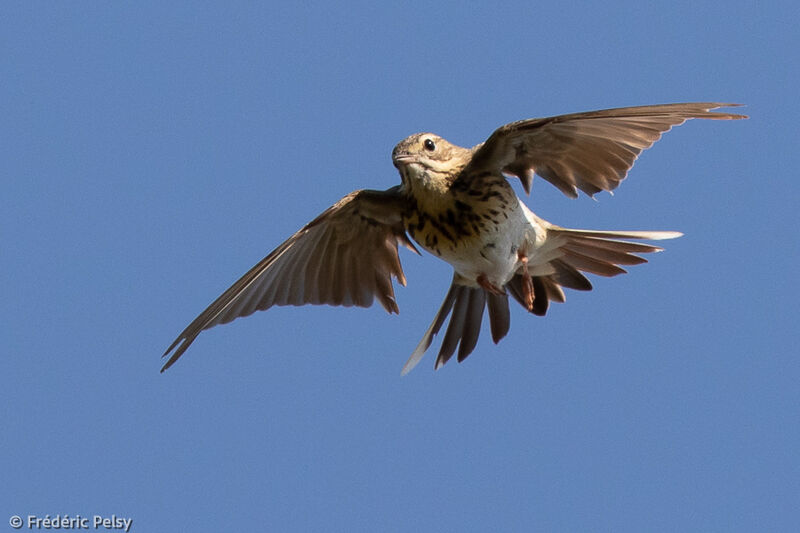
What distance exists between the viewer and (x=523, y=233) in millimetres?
8938

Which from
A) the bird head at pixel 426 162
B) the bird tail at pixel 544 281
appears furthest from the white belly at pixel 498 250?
the bird head at pixel 426 162

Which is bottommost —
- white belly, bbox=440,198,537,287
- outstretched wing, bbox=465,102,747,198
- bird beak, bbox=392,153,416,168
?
white belly, bbox=440,198,537,287

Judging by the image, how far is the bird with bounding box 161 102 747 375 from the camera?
27.8ft

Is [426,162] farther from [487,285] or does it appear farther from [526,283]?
[526,283]

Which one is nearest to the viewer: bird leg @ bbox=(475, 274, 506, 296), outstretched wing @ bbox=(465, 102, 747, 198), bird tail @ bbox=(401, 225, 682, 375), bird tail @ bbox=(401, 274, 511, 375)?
outstretched wing @ bbox=(465, 102, 747, 198)

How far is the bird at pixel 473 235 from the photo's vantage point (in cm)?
848

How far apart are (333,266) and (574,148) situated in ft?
7.51

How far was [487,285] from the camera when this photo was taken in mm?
9047

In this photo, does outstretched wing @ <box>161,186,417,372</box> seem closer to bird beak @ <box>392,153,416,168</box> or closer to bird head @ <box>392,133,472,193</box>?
bird head @ <box>392,133,472,193</box>

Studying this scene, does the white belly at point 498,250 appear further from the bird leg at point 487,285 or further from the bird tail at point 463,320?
the bird tail at point 463,320

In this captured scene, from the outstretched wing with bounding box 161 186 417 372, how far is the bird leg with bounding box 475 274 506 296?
2.55ft

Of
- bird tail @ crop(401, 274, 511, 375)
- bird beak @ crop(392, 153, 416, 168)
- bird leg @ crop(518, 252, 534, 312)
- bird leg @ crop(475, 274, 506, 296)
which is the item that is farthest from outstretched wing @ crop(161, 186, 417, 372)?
bird leg @ crop(518, 252, 534, 312)

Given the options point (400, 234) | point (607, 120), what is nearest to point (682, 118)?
point (607, 120)

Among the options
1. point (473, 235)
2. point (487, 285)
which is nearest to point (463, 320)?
point (487, 285)
